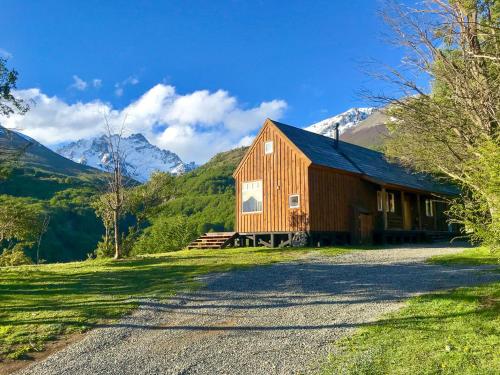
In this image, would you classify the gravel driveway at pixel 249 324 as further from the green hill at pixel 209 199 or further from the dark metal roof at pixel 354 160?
the green hill at pixel 209 199

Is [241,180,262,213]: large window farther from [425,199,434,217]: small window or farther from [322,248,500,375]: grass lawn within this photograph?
[322,248,500,375]: grass lawn

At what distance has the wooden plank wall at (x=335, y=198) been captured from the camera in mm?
25781

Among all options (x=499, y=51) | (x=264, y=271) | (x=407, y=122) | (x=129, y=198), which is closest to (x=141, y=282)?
(x=264, y=271)

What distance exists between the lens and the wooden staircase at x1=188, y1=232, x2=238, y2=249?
27.6m

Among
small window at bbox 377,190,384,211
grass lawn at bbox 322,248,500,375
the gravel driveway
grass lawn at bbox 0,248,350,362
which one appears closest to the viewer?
grass lawn at bbox 322,248,500,375

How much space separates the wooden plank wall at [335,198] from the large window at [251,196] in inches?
150

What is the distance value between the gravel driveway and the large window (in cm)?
1427

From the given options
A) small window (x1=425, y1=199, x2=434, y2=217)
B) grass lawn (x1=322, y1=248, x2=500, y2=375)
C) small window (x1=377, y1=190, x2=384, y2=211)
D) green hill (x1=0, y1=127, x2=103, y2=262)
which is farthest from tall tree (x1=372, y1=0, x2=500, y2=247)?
green hill (x1=0, y1=127, x2=103, y2=262)

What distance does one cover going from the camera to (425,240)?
34.0 meters

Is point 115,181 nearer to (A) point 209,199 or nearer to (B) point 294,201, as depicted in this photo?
(B) point 294,201

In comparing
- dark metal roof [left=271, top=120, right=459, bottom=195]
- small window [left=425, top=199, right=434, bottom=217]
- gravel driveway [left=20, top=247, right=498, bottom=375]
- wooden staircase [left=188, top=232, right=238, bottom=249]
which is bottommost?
gravel driveway [left=20, top=247, right=498, bottom=375]

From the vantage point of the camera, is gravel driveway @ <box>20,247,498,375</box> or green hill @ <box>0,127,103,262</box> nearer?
gravel driveway @ <box>20,247,498,375</box>

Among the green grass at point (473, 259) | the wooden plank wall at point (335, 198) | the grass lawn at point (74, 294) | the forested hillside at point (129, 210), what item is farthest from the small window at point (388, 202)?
the forested hillside at point (129, 210)

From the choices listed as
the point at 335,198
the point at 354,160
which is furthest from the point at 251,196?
the point at 354,160
